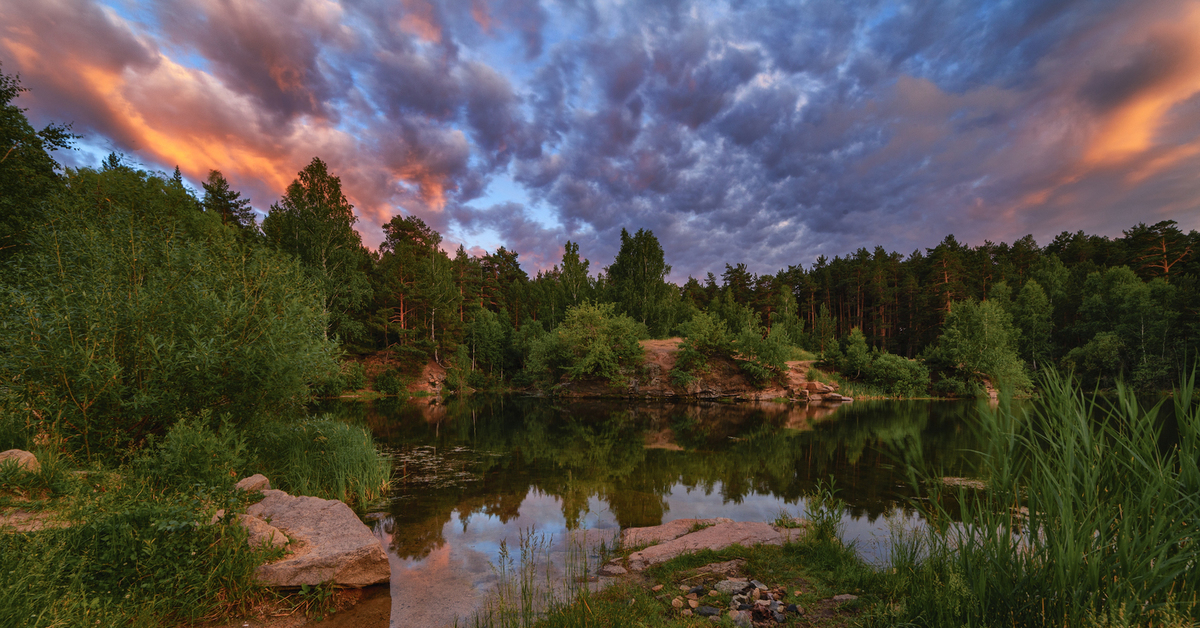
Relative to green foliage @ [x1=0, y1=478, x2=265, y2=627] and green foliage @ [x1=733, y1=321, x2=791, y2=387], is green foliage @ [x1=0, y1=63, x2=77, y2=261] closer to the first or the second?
green foliage @ [x1=0, y1=478, x2=265, y2=627]

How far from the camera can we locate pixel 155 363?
766cm

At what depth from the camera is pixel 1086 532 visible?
300cm

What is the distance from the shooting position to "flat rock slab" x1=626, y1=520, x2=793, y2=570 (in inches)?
285

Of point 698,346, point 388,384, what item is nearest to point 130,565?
point 698,346

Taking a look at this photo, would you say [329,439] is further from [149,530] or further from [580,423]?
[580,423]

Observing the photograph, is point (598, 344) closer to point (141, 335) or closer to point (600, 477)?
point (600, 477)

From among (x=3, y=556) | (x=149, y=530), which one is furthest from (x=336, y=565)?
(x=3, y=556)

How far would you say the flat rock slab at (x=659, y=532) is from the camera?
8.37 metres

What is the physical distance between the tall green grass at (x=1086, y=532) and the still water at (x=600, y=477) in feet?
1.89

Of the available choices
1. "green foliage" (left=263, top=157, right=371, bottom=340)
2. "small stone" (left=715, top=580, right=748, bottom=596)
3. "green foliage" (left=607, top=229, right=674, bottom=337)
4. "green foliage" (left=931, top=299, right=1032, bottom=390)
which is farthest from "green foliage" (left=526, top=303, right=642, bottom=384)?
"small stone" (left=715, top=580, right=748, bottom=596)

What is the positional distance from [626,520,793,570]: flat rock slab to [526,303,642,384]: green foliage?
30428mm

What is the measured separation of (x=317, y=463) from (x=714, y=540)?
954 centimetres

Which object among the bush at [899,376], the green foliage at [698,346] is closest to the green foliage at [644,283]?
the green foliage at [698,346]

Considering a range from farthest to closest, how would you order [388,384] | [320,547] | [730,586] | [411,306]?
1. [411,306]
2. [388,384]
3. [320,547]
4. [730,586]
